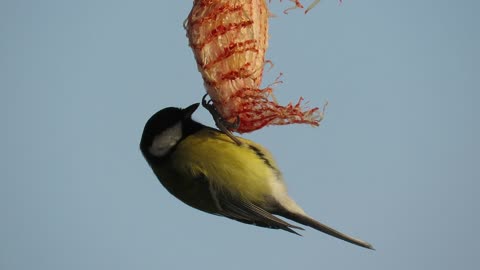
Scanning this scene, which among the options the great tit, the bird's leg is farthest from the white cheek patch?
the bird's leg

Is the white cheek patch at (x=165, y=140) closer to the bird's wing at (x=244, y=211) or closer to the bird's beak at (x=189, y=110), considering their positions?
the bird's beak at (x=189, y=110)

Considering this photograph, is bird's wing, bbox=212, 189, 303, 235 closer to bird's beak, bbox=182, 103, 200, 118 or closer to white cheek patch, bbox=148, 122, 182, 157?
white cheek patch, bbox=148, 122, 182, 157

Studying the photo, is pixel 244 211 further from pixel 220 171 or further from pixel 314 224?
pixel 314 224

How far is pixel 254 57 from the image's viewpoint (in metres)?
3.13

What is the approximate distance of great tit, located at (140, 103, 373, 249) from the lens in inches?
137

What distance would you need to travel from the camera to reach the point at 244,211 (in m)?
3.56

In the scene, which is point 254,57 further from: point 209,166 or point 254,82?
point 209,166

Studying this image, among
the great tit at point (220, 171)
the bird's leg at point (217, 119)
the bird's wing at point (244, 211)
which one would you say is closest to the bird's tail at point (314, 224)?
the great tit at point (220, 171)

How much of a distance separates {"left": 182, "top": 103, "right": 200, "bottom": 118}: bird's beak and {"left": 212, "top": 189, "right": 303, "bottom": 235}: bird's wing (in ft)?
1.81

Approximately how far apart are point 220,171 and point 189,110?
46cm

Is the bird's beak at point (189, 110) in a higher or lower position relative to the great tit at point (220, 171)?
higher

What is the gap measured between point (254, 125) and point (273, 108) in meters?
0.18

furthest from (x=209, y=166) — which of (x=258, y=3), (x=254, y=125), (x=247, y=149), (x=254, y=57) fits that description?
(x=258, y=3)

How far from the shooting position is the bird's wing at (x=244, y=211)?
349cm
